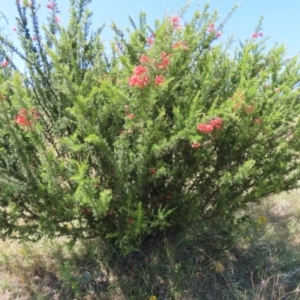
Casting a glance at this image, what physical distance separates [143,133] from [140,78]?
32 centimetres

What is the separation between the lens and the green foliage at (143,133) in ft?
6.87

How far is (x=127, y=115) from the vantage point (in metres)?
2.15

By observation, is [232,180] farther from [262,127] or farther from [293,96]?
[293,96]

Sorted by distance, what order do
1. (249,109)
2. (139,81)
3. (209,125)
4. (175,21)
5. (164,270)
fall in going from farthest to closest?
(164,270) < (175,21) < (249,109) < (209,125) < (139,81)

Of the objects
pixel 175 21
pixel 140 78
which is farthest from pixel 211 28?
pixel 140 78

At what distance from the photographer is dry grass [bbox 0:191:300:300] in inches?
107

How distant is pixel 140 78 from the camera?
198 centimetres

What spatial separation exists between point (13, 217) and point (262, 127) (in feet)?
5.38

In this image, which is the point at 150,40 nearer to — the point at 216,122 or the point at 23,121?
the point at 216,122

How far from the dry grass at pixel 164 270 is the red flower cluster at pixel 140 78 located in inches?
54.2

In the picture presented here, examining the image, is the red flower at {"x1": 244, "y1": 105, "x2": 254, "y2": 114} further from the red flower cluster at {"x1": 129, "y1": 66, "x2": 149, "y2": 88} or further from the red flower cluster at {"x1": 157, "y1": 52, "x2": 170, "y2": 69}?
the red flower cluster at {"x1": 129, "y1": 66, "x2": 149, "y2": 88}

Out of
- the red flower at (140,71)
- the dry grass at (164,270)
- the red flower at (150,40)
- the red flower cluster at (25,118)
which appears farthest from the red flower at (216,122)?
the dry grass at (164,270)

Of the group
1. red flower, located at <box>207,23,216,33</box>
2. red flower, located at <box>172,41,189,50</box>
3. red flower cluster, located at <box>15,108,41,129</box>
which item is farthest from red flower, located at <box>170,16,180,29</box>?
red flower cluster, located at <box>15,108,41,129</box>

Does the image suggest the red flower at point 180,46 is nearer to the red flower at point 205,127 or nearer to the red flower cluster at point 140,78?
the red flower cluster at point 140,78
